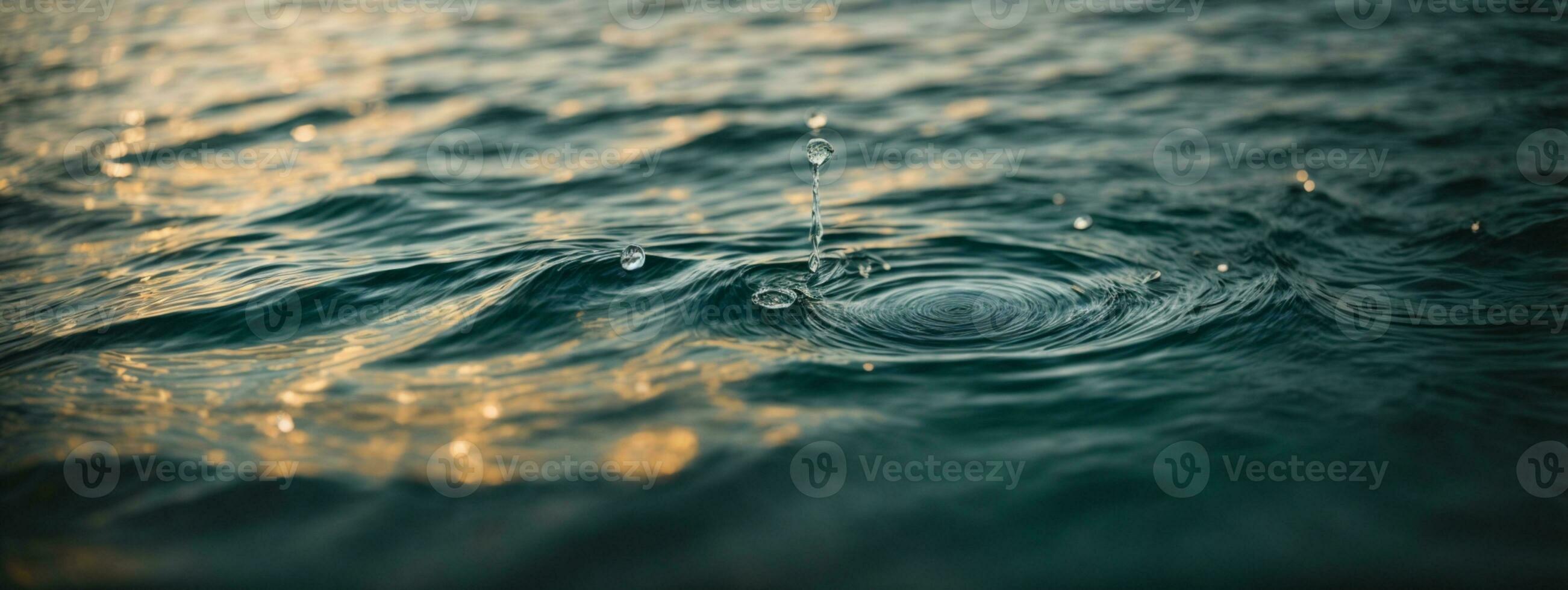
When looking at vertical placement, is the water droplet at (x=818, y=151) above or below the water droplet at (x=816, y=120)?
below

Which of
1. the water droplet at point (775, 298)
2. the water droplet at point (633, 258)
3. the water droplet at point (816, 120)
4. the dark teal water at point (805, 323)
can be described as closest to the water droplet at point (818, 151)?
the dark teal water at point (805, 323)

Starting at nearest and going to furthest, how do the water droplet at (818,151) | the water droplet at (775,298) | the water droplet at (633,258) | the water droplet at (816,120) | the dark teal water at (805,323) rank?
the dark teal water at (805,323), the water droplet at (775,298), the water droplet at (633,258), the water droplet at (818,151), the water droplet at (816,120)

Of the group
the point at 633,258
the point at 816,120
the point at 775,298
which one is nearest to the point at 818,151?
the point at 775,298

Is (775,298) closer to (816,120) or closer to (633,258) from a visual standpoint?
(633,258)

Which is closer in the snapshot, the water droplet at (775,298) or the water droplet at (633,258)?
the water droplet at (775,298)

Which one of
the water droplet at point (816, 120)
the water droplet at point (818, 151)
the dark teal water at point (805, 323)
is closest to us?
the dark teal water at point (805, 323)

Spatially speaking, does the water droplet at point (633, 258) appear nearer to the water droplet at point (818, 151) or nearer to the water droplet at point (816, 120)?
the water droplet at point (818, 151)

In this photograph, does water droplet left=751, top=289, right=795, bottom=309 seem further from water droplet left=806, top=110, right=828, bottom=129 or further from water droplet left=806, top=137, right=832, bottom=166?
water droplet left=806, top=110, right=828, bottom=129
